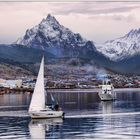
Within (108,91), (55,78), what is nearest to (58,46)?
(55,78)

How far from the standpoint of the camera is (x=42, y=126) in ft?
71.8

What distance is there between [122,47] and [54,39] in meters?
4.22

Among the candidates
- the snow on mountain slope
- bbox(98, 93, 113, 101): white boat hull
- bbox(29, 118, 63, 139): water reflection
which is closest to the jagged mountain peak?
the snow on mountain slope

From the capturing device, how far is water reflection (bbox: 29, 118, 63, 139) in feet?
62.3

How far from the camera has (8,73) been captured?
45906 millimetres

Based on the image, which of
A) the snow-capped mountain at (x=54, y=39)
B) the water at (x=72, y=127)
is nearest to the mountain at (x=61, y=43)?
the snow-capped mountain at (x=54, y=39)

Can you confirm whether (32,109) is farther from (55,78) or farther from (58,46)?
(55,78)

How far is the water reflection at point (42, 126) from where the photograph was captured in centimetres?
1898

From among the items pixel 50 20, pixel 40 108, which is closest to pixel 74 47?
pixel 50 20

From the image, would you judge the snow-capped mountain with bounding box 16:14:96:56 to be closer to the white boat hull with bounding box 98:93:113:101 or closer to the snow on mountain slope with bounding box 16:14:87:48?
the snow on mountain slope with bounding box 16:14:87:48

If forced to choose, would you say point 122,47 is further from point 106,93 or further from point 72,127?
point 72,127

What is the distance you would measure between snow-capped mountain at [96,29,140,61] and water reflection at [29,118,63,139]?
420 inches

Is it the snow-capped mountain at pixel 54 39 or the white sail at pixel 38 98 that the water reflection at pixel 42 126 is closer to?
the white sail at pixel 38 98

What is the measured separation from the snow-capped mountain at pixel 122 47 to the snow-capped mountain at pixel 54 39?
0.91 meters
